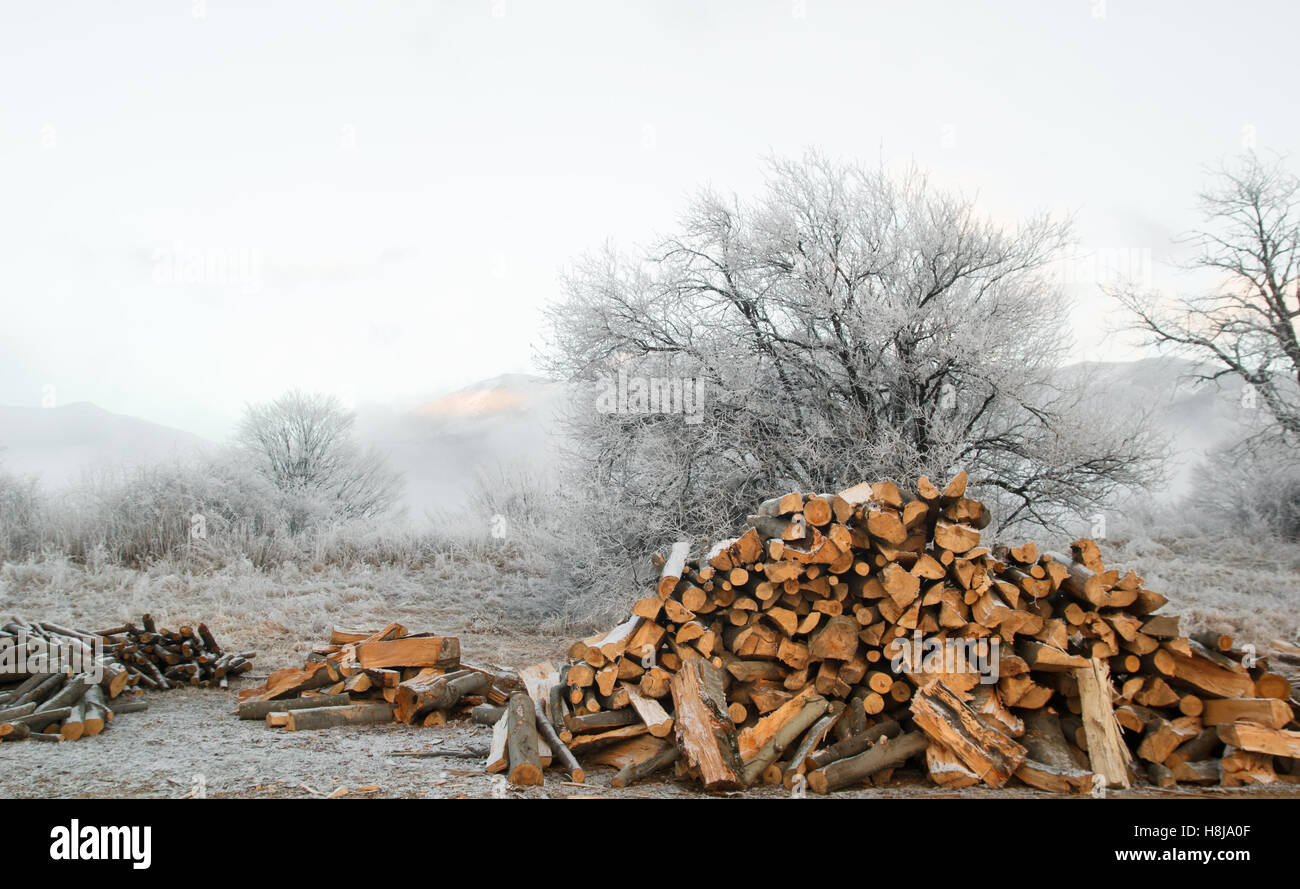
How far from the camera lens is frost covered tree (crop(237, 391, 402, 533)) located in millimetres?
22656

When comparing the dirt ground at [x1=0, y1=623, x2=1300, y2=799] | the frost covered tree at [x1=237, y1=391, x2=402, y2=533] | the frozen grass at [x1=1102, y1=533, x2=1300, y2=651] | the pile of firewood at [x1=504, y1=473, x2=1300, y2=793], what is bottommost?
the frozen grass at [x1=1102, y1=533, x2=1300, y2=651]

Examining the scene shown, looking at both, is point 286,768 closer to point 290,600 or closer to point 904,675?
point 904,675

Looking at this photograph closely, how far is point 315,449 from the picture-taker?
23.3 m

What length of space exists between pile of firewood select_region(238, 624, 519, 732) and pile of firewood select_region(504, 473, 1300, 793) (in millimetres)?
1636

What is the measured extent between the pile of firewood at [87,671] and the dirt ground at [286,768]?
21 centimetres

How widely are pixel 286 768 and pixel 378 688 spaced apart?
173 centimetres

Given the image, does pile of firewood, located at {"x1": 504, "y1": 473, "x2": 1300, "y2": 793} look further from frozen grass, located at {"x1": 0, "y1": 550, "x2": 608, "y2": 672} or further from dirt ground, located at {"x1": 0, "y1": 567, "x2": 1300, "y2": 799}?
frozen grass, located at {"x1": 0, "y1": 550, "x2": 608, "y2": 672}

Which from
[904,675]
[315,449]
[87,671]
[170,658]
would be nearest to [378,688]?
[87,671]

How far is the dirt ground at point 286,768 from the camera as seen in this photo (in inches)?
178

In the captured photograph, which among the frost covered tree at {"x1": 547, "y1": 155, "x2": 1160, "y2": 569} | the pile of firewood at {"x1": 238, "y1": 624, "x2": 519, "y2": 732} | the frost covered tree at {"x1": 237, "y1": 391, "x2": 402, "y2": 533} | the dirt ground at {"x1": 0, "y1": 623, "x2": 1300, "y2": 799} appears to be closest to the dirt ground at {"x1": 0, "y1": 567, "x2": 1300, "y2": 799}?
the dirt ground at {"x1": 0, "y1": 623, "x2": 1300, "y2": 799}

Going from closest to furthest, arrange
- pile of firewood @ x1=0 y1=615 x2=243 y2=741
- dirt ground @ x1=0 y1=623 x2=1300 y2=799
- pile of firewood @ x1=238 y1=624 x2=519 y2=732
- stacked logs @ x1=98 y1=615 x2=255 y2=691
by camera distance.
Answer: dirt ground @ x1=0 y1=623 x2=1300 y2=799 < pile of firewood @ x1=0 y1=615 x2=243 y2=741 < pile of firewood @ x1=238 y1=624 x2=519 y2=732 < stacked logs @ x1=98 y1=615 x2=255 y2=691

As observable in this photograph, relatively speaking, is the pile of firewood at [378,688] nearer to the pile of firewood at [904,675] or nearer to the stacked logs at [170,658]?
the stacked logs at [170,658]

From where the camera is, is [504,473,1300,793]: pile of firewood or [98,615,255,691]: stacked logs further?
[98,615,255,691]: stacked logs

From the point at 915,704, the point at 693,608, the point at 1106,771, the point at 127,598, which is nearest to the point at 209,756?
the point at 693,608
